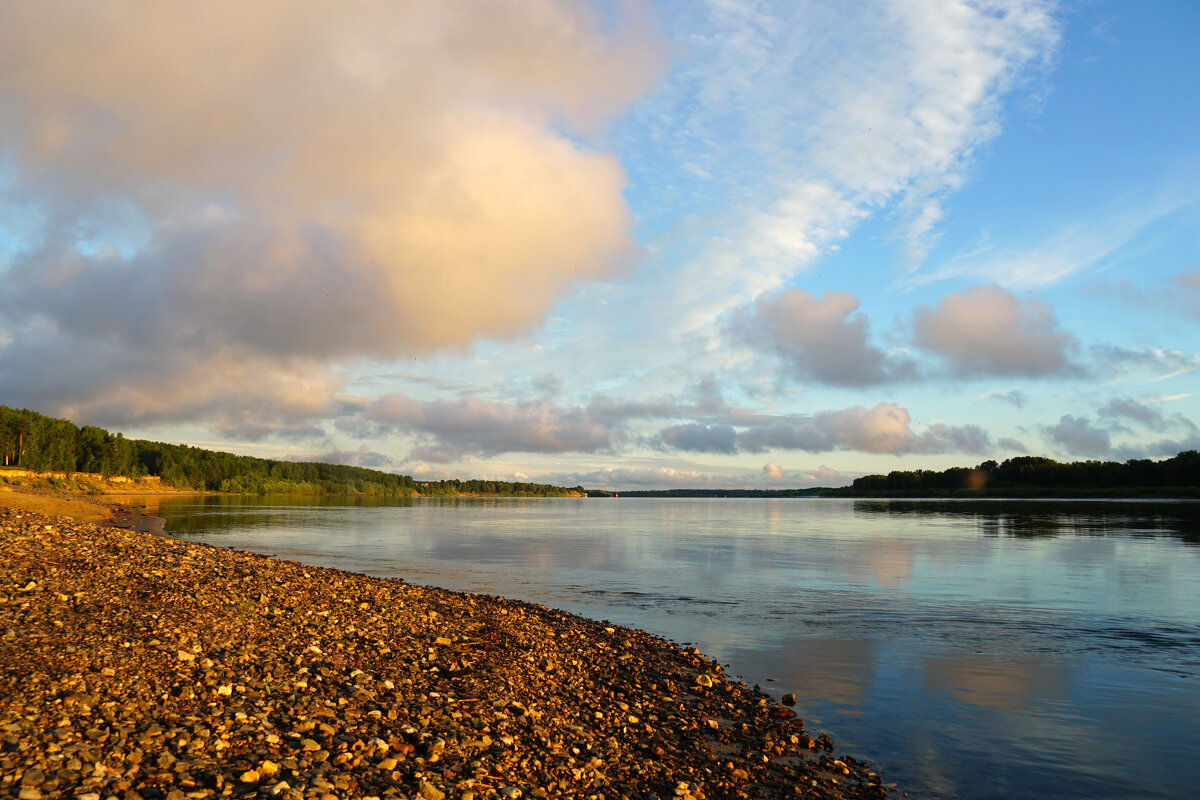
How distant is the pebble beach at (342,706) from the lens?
9391mm

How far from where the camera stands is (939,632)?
2691 cm

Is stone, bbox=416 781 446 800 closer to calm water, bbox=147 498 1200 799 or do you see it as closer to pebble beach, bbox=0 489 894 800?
pebble beach, bbox=0 489 894 800

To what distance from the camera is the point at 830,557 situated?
184 feet

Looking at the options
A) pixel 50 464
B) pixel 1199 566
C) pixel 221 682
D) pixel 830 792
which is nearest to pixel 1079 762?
pixel 830 792

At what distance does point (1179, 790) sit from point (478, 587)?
29.4 metres

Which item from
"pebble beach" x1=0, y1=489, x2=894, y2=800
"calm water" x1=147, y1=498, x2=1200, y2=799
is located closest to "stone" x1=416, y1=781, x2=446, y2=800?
"pebble beach" x1=0, y1=489, x2=894, y2=800

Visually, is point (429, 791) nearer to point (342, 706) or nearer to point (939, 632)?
point (342, 706)

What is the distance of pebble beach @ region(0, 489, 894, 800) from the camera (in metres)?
9.39

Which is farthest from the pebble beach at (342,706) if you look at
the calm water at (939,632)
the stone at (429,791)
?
the calm water at (939,632)

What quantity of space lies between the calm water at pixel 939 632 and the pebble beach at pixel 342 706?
8.86 ft

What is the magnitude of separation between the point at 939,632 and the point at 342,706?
24074mm

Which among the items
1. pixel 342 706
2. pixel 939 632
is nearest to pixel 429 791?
pixel 342 706

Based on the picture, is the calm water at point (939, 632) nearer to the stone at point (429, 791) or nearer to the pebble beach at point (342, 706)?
the pebble beach at point (342, 706)

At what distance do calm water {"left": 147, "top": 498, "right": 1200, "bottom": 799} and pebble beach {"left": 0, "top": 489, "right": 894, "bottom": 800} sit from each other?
2.70m
